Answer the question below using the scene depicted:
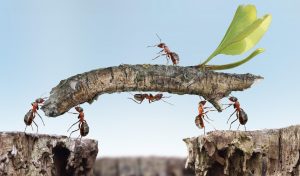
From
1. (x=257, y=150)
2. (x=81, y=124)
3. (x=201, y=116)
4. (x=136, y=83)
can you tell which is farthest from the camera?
(x=201, y=116)

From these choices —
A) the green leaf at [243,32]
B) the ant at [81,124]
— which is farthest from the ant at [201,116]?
the ant at [81,124]

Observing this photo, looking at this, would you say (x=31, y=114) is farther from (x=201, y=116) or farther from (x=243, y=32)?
(x=243, y=32)

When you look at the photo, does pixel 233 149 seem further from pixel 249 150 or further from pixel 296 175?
pixel 296 175

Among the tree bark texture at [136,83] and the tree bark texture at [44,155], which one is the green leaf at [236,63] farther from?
the tree bark texture at [44,155]

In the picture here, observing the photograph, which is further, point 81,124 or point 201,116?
point 201,116

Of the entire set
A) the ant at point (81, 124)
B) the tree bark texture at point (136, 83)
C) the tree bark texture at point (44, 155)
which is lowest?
the tree bark texture at point (44, 155)

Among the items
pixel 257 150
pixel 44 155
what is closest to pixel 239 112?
pixel 257 150

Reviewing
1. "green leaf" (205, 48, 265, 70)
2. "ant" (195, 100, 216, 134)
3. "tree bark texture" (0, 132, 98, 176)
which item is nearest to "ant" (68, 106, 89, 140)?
"tree bark texture" (0, 132, 98, 176)
